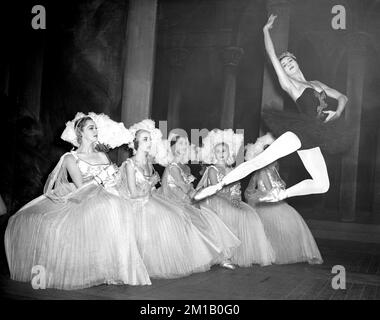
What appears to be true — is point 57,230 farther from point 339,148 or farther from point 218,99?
point 218,99

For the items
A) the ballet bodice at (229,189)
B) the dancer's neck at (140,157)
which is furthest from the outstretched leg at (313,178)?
the ballet bodice at (229,189)

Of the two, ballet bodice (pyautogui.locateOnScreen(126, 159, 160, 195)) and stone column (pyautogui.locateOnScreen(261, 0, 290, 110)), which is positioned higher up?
stone column (pyautogui.locateOnScreen(261, 0, 290, 110))

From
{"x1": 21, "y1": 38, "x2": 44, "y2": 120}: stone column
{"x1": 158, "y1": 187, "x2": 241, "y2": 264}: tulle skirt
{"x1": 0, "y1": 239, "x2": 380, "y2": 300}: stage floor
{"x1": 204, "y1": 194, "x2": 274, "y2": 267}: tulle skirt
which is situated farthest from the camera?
{"x1": 21, "y1": 38, "x2": 44, "y2": 120}: stone column

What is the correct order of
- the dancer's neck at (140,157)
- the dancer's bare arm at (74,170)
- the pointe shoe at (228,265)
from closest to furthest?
the dancer's bare arm at (74,170)
the dancer's neck at (140,157)
the pointe shoe at (228,265)

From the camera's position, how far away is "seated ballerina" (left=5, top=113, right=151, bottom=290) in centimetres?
346

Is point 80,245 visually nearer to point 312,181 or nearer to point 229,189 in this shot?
point 312,181

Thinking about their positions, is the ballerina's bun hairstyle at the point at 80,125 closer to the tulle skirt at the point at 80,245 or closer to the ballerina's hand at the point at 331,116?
the tulle skirt at the point at 80,245

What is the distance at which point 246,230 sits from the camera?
4.98 metres

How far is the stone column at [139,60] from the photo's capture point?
6133 millimetres

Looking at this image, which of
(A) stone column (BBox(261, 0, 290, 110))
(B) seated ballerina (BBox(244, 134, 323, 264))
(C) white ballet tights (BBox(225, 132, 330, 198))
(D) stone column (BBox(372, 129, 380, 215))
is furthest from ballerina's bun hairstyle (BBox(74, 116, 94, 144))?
(D) stone column (BBox(372, 129, 380, 215))

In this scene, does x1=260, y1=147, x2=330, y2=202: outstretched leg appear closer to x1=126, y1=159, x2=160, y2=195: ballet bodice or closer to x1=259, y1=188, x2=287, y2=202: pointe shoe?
x1=259, y1=188, x2=287, y2=202: pointe shoe

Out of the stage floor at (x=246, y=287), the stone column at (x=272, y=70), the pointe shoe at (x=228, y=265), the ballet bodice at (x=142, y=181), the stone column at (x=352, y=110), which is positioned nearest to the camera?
the stage floor at (x=246, y=287)

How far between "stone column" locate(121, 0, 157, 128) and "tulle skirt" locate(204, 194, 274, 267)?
1935mm

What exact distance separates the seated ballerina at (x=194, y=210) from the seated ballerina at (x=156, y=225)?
14cm
